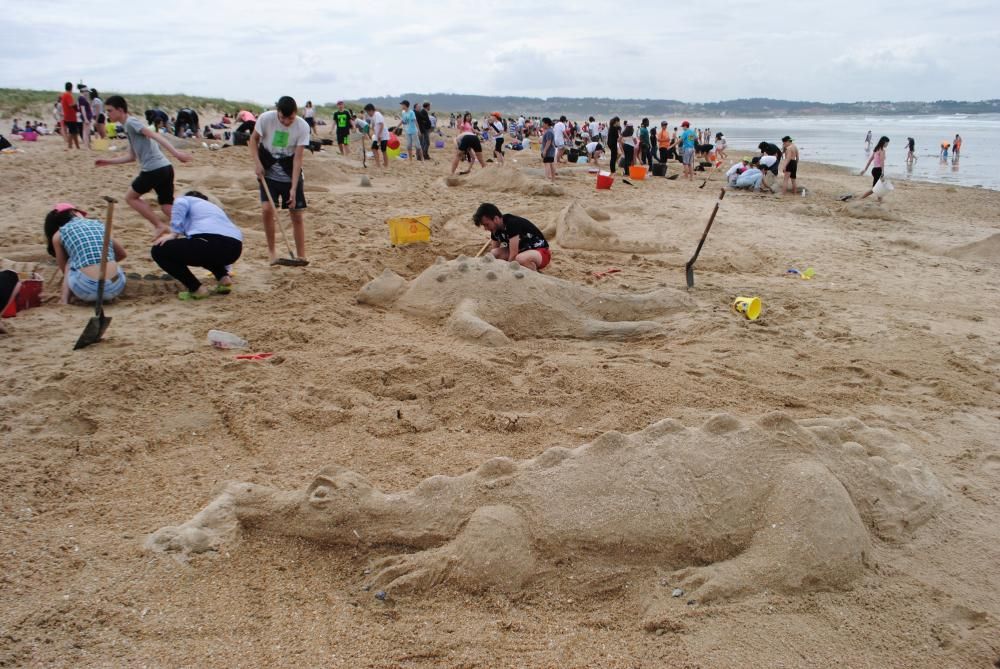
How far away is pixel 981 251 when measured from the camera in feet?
26.8

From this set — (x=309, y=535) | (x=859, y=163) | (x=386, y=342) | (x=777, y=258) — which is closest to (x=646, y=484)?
(x=309, y=535)

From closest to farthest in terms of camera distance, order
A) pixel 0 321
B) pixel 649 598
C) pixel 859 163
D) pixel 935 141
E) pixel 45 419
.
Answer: pixel 649 598, pixel 45 419, pixel 0 321, pixel 859 163, pixel 935 141

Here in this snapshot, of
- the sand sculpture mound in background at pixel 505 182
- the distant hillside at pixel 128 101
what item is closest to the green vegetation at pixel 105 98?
the distant hillside at pixel 128 101

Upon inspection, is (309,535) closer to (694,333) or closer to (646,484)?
(646,484)

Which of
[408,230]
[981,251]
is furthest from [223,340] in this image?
[981,251]

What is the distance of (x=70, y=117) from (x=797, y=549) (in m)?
15.7

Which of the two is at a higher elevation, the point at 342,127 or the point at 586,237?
the point at 342,127

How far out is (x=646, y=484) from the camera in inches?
103

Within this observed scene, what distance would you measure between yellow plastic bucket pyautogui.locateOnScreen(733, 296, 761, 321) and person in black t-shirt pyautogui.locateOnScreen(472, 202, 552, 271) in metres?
1.86

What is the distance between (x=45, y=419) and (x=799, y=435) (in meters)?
3.54

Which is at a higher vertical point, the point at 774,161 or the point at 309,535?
the point at 774,161

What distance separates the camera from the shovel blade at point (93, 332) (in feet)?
14.1

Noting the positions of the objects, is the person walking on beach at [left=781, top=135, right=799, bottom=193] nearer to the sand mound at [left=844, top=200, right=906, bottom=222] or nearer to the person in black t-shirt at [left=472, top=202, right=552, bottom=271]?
the sand mound at [left=844, top=200, right=906, bottom=222]

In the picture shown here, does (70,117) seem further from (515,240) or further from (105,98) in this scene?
(515,240)
